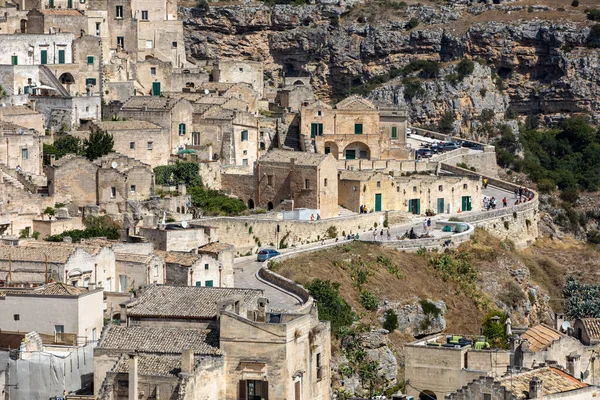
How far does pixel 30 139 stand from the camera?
267 ft

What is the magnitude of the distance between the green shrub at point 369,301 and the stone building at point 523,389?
26.9 metres

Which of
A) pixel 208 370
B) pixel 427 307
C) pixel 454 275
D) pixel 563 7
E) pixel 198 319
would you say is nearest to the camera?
pixel 208 370

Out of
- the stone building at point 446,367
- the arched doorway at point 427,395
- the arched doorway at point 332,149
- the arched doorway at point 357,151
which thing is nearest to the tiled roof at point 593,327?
the stone building at point 446,367

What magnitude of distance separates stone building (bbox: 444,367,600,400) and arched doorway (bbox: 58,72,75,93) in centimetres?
4640

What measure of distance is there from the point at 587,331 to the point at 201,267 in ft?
52.6

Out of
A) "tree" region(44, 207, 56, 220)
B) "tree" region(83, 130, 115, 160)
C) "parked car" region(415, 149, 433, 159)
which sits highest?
"tree" region(83, 130, 115, 160)

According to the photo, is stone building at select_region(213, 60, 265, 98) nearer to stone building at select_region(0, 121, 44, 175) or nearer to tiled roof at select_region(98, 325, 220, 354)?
stone building at select_region(0, 121, 44, 175)

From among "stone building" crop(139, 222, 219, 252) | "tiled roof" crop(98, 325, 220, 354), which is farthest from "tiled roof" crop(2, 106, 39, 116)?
"tiled roof" crop(98, 325, 220, 354)

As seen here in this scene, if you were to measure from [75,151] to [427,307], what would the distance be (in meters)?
17.7

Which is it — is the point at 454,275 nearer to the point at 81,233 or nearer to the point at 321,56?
the point at 81,233

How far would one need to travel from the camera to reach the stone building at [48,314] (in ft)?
187

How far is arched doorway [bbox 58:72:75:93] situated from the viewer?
3665 inches

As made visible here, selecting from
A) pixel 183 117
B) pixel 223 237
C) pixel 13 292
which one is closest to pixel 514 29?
pixel 183 117

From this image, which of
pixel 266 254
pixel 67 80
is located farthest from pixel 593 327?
pixel 67 80
